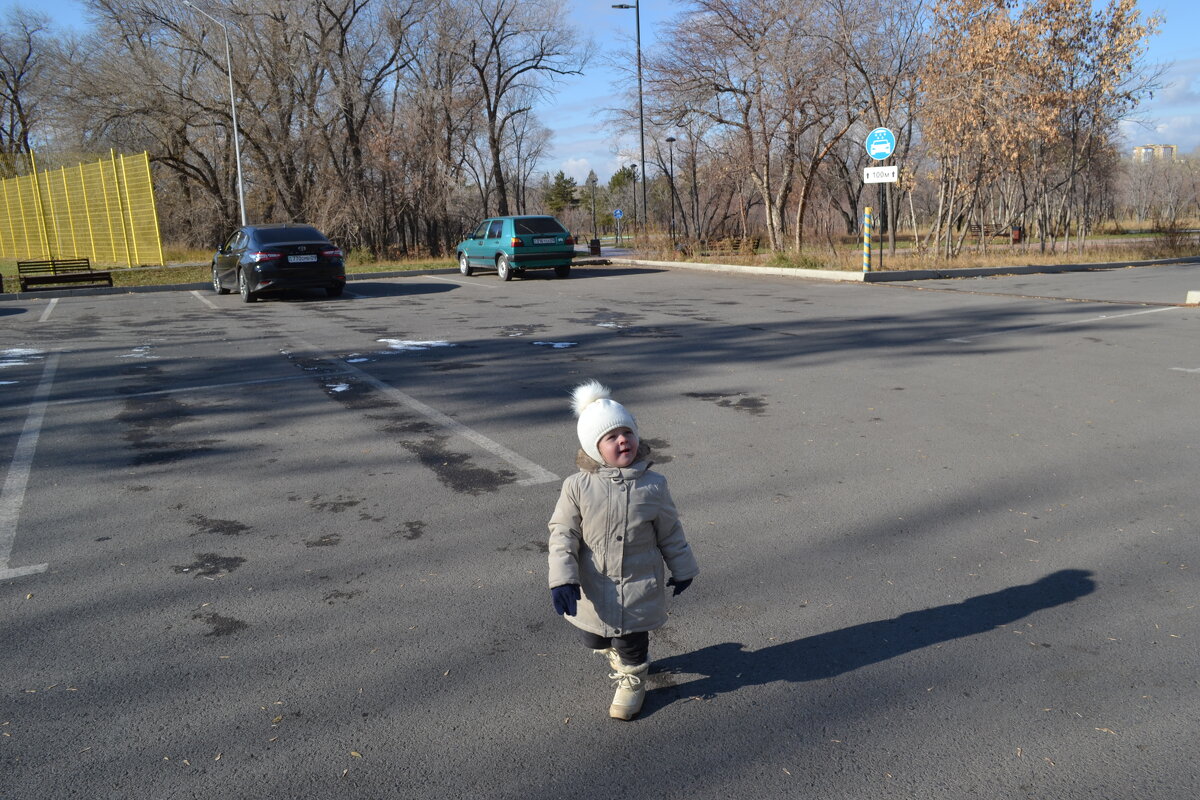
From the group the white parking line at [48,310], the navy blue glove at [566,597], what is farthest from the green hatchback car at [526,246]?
the navy blue glove at [566,597]

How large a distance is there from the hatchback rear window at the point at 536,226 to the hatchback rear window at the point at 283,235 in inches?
230

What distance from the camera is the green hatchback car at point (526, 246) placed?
22844 mm

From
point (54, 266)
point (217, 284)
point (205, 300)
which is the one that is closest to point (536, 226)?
point (217, 284)

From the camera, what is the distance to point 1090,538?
14.8ft

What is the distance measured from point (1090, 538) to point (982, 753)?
2.18 meters

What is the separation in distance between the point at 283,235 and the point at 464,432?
42.9 ft

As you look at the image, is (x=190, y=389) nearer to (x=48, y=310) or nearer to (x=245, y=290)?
(x=245, y=290)

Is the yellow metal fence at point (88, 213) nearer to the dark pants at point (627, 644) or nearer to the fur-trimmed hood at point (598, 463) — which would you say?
the fur-trimmed hood at point (598, 463)

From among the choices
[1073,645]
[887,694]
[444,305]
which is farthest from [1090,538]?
[444,305]

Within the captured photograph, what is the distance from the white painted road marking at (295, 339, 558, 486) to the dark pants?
8.46 feet

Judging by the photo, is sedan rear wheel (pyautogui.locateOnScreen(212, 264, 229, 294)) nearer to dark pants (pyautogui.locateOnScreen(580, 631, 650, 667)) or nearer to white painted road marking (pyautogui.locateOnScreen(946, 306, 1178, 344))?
white painted road marking (pyautogui.locateOnScreen(946, 306, 1178, 344))

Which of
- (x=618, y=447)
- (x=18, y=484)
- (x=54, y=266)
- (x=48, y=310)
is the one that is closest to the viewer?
(x=618, y=447)

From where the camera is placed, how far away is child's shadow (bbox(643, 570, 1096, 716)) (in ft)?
10.7

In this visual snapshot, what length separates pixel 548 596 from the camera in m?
3.97
